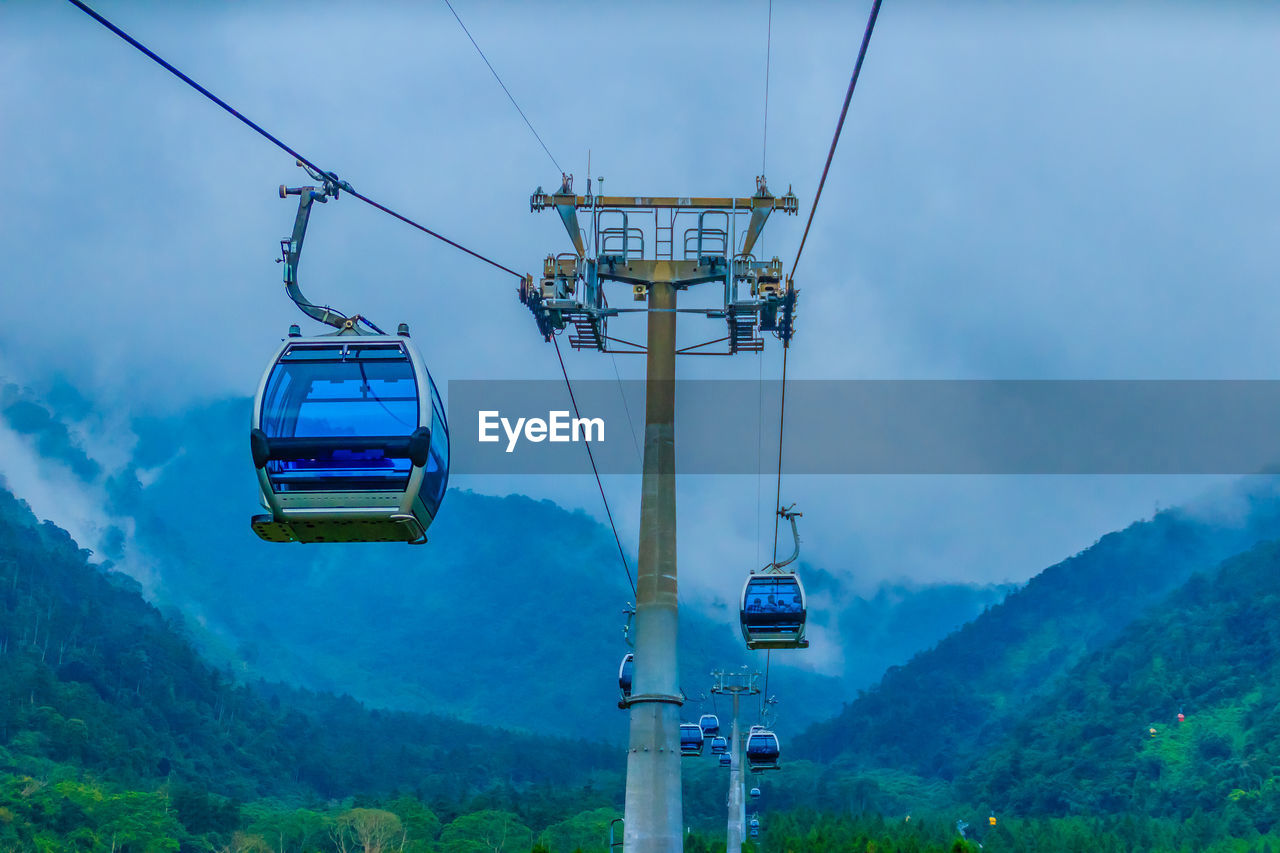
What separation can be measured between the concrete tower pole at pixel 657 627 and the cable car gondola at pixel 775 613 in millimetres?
7196

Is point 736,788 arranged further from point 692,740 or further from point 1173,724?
point 1173,724

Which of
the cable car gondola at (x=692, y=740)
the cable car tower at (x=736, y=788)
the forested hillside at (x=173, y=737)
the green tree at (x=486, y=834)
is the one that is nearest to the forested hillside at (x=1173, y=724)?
the forested hillside at (x=173, y=737)

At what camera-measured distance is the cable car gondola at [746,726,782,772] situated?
162 feet

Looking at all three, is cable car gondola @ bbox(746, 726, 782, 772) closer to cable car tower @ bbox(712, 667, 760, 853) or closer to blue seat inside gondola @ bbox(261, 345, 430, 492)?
cable car tower @ bbox(712, 667, 760, 853)

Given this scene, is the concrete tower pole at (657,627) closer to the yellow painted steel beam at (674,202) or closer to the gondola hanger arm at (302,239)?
the yellow painted steel beam at (674,202)

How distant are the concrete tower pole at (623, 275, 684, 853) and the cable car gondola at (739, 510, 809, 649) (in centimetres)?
720

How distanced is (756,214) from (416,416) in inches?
429

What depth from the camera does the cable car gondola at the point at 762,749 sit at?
4941cm

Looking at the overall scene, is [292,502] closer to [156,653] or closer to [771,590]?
[771,590]

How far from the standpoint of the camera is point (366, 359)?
485 inches

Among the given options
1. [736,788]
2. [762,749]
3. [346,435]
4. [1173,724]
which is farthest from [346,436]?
[1173,724]

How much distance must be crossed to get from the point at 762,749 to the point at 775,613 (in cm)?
2468

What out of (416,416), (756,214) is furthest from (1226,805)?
(416,416)

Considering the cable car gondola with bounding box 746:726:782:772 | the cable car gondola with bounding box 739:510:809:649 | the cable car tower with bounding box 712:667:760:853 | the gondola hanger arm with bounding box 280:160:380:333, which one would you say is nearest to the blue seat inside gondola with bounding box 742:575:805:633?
the cable car gondola with bounding box 739:510:809:649
